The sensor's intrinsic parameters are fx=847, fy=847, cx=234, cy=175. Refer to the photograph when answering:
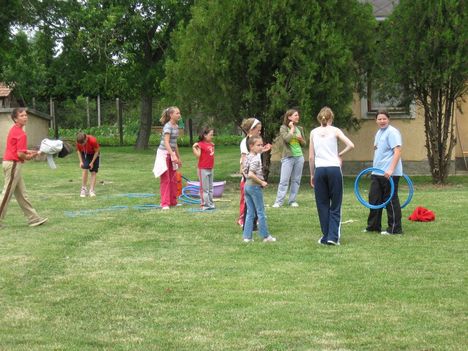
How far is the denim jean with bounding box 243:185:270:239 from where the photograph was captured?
10.9 metres

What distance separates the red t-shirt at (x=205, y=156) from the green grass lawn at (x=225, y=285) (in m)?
0.89

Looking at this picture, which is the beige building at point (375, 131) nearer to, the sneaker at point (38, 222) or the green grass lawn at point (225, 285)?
the green grass lawn at point (225, 285)

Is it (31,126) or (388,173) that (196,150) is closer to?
(388,173)

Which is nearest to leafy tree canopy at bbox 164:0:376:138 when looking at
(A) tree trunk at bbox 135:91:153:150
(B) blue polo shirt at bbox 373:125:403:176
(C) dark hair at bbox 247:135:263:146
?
(B) blue polo shirt at bbox 373:125:403:176

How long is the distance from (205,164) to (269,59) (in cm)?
531

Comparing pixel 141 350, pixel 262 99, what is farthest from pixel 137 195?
pixel 141 350

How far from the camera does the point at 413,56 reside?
62.6 feet

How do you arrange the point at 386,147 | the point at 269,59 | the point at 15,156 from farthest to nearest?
1. the point at 269,59
2. the point at 15,156
3. the point at 386,147

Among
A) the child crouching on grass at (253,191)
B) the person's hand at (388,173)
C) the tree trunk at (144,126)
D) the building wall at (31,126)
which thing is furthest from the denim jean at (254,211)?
the tree trunk at (144,126)

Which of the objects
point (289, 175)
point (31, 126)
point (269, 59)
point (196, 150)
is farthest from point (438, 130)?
point (31, 126)

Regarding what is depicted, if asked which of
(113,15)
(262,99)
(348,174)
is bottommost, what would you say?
(348,174)

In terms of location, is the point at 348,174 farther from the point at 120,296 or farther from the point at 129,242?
the point at 120,296

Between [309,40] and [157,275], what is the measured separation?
1098cm

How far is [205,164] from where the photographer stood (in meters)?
14.4
